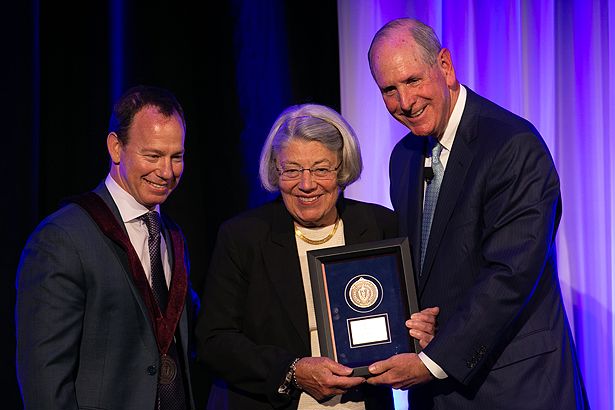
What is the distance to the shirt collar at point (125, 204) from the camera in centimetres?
286

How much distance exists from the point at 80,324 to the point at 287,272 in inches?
27.4

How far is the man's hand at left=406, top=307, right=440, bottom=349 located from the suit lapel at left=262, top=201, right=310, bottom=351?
0.37m

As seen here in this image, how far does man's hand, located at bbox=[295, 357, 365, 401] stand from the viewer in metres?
2.63

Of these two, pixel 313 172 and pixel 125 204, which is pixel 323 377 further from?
pixel 125 204

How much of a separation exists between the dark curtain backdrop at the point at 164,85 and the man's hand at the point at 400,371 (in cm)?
160

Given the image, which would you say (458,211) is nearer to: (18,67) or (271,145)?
(271,145)

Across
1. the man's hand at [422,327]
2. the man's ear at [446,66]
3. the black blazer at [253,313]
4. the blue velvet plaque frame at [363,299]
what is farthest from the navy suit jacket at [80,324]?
the man's ear at [446,66]

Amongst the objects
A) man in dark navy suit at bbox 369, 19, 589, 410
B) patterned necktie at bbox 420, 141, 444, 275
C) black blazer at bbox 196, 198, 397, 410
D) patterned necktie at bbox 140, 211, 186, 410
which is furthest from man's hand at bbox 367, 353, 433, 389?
patterned necktie at bbox 140, 211, 186, 410

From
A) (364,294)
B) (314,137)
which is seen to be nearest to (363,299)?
(364,294)

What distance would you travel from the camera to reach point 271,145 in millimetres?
3000

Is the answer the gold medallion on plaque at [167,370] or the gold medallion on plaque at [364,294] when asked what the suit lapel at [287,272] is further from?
the gold medallion on plaque at [167,370]

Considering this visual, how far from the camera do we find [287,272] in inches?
114

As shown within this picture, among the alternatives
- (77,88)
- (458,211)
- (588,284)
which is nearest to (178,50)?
(77,88)

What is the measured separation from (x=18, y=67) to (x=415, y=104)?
1.78 meters
